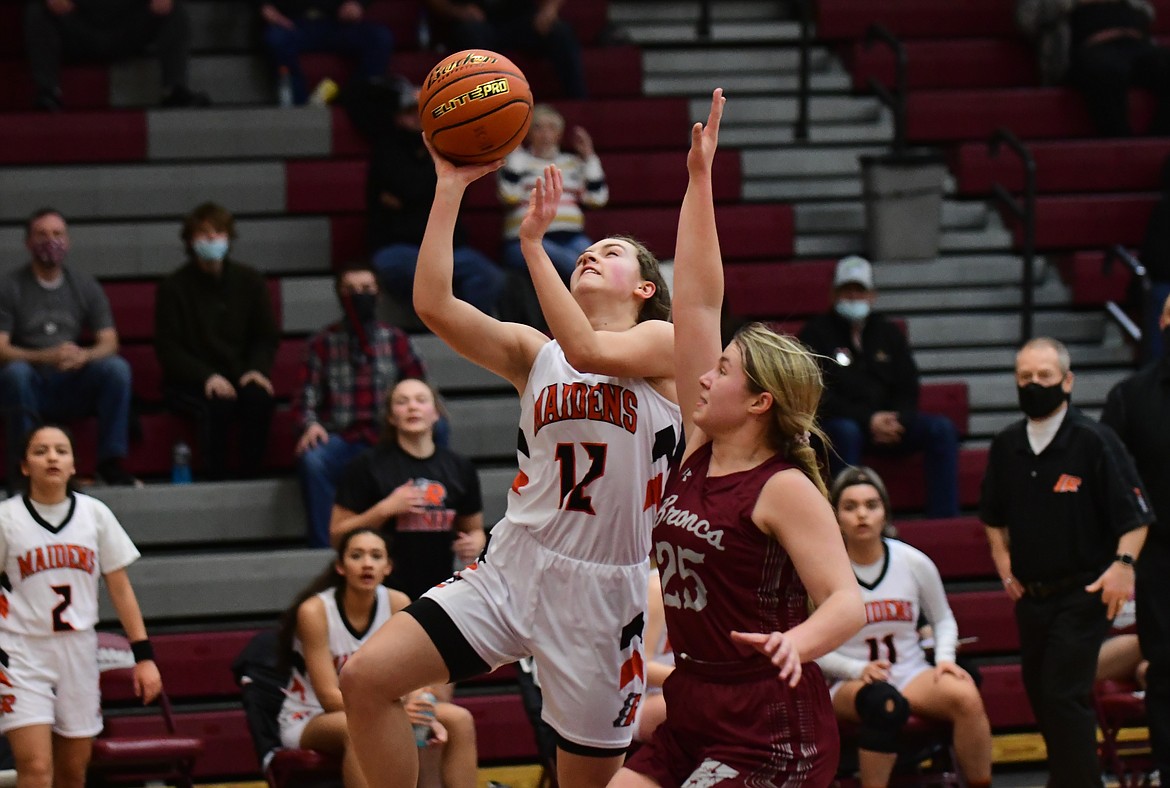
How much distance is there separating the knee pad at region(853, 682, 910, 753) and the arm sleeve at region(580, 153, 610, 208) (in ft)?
11.4

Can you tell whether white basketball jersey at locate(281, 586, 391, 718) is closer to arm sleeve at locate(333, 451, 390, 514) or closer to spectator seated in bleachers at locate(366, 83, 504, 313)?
arm sleeve at locate(333, 451, 390, 514)

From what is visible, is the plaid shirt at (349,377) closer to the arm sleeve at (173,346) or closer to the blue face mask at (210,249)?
the arm sleeve at (173,346)

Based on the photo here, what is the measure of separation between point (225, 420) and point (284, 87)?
2646mm

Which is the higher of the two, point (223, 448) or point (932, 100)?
point (932, 100)

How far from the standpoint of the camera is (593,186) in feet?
29.5

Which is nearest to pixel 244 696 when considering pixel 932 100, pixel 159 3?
pixel 159 3

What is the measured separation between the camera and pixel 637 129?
10.1m

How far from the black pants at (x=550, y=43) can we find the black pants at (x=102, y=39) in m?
1.58

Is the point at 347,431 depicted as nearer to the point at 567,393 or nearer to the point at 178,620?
the point at 178,620

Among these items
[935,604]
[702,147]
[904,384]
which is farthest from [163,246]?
[702,147]

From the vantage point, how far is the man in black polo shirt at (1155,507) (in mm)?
6516

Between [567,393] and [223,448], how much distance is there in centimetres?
416

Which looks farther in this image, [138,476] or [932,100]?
[932,100]

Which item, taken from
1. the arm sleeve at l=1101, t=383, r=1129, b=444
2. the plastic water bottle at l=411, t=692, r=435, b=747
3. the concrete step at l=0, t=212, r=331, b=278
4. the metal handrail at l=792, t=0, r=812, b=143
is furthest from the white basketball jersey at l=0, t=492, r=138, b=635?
the metal handrail at l=792, t=0, r=812, b=143
